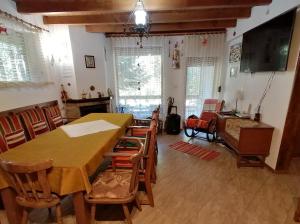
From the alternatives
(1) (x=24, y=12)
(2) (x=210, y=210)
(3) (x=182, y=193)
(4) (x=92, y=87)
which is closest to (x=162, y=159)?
(3) (x=182, y=193)

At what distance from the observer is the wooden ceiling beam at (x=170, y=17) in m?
2.87

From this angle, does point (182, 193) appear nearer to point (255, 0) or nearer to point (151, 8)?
point (151, 8)

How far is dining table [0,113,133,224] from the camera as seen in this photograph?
1.32m

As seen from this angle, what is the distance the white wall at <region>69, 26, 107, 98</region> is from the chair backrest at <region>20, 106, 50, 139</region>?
1.06 metres

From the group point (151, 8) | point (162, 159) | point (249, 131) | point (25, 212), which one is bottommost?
point (162, 159)

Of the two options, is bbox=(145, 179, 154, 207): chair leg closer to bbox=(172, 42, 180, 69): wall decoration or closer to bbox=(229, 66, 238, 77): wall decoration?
bbox=(229, 66, 238, 77): wall decoration

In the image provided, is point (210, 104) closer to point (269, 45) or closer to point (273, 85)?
point (273, 85)

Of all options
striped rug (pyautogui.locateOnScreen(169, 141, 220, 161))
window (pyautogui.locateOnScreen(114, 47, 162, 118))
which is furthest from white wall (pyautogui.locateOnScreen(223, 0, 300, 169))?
window (pyautogui.locateOnScreen(114, 47, 162, 118))

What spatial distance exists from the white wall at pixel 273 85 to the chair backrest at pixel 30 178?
2771mm

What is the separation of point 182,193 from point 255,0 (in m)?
2.70

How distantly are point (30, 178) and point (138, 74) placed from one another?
140 inches

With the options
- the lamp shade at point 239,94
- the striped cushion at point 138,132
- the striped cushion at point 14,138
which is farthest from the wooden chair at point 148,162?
the lamp shade at point 239,94

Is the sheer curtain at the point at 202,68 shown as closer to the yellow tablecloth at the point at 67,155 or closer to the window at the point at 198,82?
the window at the point at 198,82

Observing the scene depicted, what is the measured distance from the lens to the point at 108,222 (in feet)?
5.61
